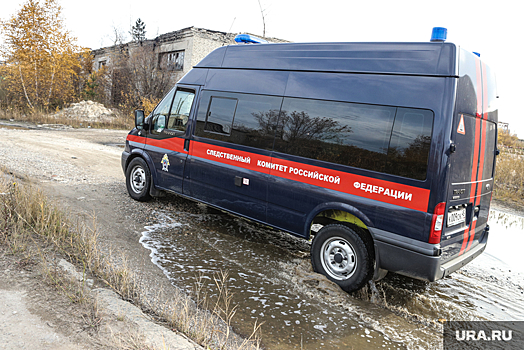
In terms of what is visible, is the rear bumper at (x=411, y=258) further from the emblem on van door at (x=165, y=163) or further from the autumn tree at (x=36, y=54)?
the autumn tree at (x=36, y=54)

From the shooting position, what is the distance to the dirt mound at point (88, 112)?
22.8 m

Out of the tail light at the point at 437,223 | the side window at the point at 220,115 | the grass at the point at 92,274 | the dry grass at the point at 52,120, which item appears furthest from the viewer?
the dry grass at the point at 52,120

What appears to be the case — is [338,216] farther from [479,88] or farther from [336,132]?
[479,88]

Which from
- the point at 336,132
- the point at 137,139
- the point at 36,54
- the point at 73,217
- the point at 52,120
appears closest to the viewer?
the point at 336,132

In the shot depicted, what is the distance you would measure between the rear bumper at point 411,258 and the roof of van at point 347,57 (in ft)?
5.52

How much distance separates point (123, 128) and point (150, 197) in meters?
16.5

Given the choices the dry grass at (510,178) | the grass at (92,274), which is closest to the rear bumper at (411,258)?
the grass at (92,274)

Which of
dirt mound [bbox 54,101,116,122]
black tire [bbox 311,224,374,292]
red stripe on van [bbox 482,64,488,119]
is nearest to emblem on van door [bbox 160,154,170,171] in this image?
black tire [bbox 311,224,374,292]

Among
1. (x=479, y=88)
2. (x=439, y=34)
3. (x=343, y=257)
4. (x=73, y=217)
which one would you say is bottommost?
(x=73, y=217)

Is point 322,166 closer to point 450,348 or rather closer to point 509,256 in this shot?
point 450,348

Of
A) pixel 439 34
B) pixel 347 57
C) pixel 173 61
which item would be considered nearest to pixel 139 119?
pixel 347 57

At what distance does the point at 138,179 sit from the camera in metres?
6.73

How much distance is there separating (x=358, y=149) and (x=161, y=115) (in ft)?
11.9

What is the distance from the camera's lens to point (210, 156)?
550 centimetres
